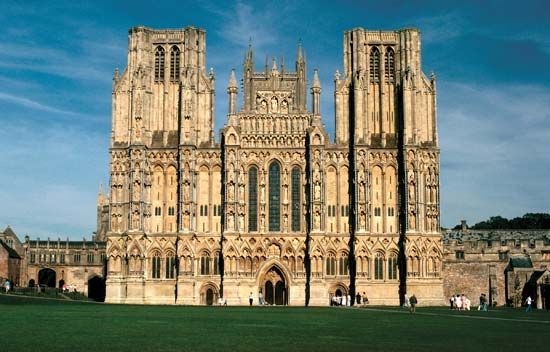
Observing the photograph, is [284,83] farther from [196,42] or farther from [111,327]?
[111,327]

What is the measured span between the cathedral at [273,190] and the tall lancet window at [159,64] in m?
0.92

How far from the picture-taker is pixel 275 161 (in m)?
79.9

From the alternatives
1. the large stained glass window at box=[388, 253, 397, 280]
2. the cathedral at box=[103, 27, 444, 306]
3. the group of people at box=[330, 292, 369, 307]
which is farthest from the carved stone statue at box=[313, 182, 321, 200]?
the group of people at box=[330, 292, 369, 307]

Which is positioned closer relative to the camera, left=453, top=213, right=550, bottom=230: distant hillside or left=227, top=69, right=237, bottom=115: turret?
left=227, top=69, right=237, bottom=115: turret

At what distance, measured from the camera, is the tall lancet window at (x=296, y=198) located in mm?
79000

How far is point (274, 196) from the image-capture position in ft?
261

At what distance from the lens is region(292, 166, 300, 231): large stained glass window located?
259 ft

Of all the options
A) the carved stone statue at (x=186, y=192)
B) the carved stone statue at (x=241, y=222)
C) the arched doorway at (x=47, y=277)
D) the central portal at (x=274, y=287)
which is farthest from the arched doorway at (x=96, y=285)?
the carved stone statue at (x=241, y=222)

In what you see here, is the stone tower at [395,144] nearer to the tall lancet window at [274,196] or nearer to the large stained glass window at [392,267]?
the large stained glass window at [392,267]

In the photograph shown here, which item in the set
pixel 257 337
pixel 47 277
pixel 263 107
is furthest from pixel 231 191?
pixel 47 277

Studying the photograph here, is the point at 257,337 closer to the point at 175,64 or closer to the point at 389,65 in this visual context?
the point at 175,64

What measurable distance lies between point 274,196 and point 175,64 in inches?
705

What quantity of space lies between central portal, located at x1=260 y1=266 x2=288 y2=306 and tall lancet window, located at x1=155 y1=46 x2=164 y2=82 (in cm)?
2361

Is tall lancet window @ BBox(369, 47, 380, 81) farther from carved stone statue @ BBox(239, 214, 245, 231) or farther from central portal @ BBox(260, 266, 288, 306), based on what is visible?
central portal @ BBox(260, 266, 288, 306)
